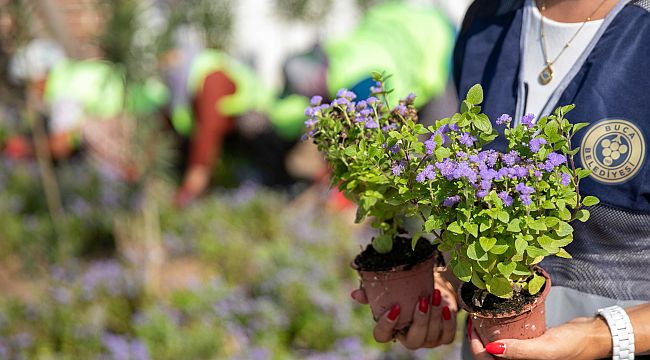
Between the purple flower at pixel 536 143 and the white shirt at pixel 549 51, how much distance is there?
10.6 inches

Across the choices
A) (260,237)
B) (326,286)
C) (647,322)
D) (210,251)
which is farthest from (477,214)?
(260,237)

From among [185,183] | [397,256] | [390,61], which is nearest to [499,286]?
[397,256]

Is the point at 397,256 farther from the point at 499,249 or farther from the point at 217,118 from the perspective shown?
the point at 217,118

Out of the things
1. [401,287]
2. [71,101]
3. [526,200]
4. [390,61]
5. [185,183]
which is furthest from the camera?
[71,101]

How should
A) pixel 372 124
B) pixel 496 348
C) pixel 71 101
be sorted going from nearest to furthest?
pixel 496 348
pixel 372 124
pixel 71 101

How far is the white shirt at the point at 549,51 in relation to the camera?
137 centimetres

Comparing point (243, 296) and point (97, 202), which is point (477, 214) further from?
point (97, 202)

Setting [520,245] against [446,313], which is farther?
[446,313]

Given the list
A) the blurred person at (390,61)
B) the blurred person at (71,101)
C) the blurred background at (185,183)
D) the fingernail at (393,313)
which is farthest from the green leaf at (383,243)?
the blurred person at (71,101)

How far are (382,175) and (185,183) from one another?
4.50 metres

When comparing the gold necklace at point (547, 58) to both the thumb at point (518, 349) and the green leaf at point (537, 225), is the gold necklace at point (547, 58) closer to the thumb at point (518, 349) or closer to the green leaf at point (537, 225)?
the green leaf at point (537, 225)

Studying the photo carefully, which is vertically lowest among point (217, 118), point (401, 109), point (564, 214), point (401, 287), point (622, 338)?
point (622, 338)

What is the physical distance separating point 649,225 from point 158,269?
334 cm

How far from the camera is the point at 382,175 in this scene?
4.23 feet
